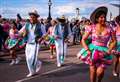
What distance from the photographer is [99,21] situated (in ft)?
28.5

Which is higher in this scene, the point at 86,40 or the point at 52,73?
the point at 86,40

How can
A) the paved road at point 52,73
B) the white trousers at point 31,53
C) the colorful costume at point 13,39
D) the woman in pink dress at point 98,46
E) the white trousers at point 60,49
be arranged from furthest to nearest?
the colorful costume at point 13,39 → the white trousers at point 60,49 → the white trousers at point 31,53 → the paved road at point 52,73 → the woman in pink dress at point 98,46

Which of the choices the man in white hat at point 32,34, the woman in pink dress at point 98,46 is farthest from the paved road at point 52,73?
the woman in pink dress at point 98,46

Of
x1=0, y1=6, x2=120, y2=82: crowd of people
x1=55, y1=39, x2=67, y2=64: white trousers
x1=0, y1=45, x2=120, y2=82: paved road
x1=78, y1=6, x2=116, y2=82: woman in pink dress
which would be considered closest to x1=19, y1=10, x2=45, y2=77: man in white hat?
x1=0, y1=6, x2=120, y2=82: crowd of people

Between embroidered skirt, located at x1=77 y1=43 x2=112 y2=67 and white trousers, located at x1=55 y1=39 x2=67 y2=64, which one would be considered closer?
embroidered skirt, located at x1=77 y1=43 x2=112 y2=67

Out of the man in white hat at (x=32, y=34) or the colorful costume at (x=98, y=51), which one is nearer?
the colorful costume at (x=98, y=51)

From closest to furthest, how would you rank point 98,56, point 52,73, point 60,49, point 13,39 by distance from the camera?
point 98,56
point 52,73
point 60,49
point 13,39

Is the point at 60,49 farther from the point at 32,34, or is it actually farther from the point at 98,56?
the point at 98,56

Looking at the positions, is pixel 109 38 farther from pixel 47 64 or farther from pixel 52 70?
pixel 47 64

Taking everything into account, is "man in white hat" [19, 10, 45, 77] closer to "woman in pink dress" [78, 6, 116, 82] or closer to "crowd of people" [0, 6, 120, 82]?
"crowd of people" [0, 6, 120, 82]

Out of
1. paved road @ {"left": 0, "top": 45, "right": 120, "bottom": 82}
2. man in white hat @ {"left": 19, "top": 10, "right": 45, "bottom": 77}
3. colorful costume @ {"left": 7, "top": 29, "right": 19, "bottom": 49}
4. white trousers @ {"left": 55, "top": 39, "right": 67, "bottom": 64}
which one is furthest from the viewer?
colorful costume @ {"left": 7, "top": 29, "right": 19, "bottom": 49}

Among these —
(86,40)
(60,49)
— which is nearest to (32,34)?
(60,49)

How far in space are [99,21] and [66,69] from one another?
530cm

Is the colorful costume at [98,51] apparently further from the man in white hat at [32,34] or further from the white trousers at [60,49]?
the white trousers at [60,49]
